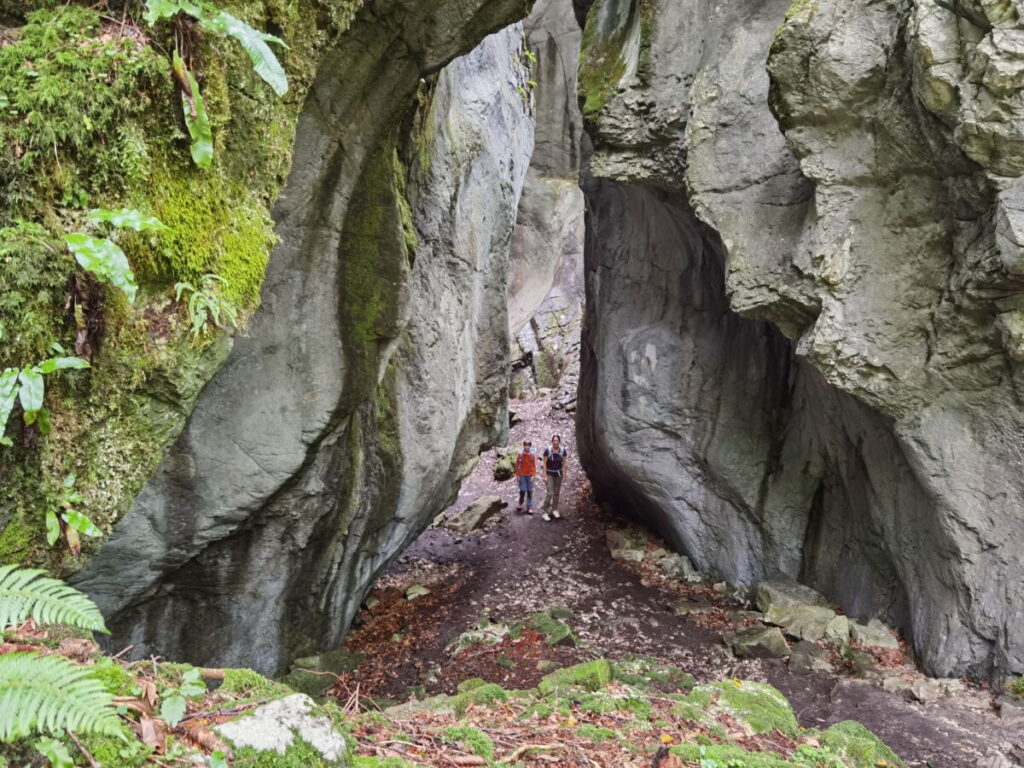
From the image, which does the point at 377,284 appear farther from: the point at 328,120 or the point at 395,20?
the point at 395,20

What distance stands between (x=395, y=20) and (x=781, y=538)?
949 cm

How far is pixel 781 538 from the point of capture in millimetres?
10938

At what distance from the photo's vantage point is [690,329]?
41.1ft

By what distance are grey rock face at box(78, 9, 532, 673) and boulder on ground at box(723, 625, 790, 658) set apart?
15.4 feet

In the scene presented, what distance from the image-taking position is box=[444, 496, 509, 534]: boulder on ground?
1470cm

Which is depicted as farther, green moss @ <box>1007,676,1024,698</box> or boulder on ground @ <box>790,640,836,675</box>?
boulder on ground @ <box>790,640,836,675</box>

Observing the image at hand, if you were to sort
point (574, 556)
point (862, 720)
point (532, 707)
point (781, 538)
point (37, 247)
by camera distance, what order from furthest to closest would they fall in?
point (574, 556) < point (781, 538) < point (862, 720) < point (532, 707) < point (37, 247)

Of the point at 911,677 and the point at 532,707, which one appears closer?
the point at 532,707

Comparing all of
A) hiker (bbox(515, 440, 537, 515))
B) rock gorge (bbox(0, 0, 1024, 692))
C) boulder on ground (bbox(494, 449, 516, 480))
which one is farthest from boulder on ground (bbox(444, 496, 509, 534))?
rock gorge (bbox(0, 0, 1024, 692))

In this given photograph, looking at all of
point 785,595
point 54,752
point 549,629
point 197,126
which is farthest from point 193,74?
point 785,595

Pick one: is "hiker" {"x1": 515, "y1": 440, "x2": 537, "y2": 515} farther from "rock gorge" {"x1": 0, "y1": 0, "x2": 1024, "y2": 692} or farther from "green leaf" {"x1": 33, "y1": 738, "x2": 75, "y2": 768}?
"green leaf" {"x1": 33, "y1": 738, "x2": 75, "y2": 768}

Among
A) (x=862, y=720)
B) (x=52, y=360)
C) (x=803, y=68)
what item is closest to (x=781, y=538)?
(x=862, y=720)

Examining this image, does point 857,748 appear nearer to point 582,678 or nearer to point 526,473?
point 582,678

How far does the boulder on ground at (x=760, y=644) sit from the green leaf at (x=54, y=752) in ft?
26.3
